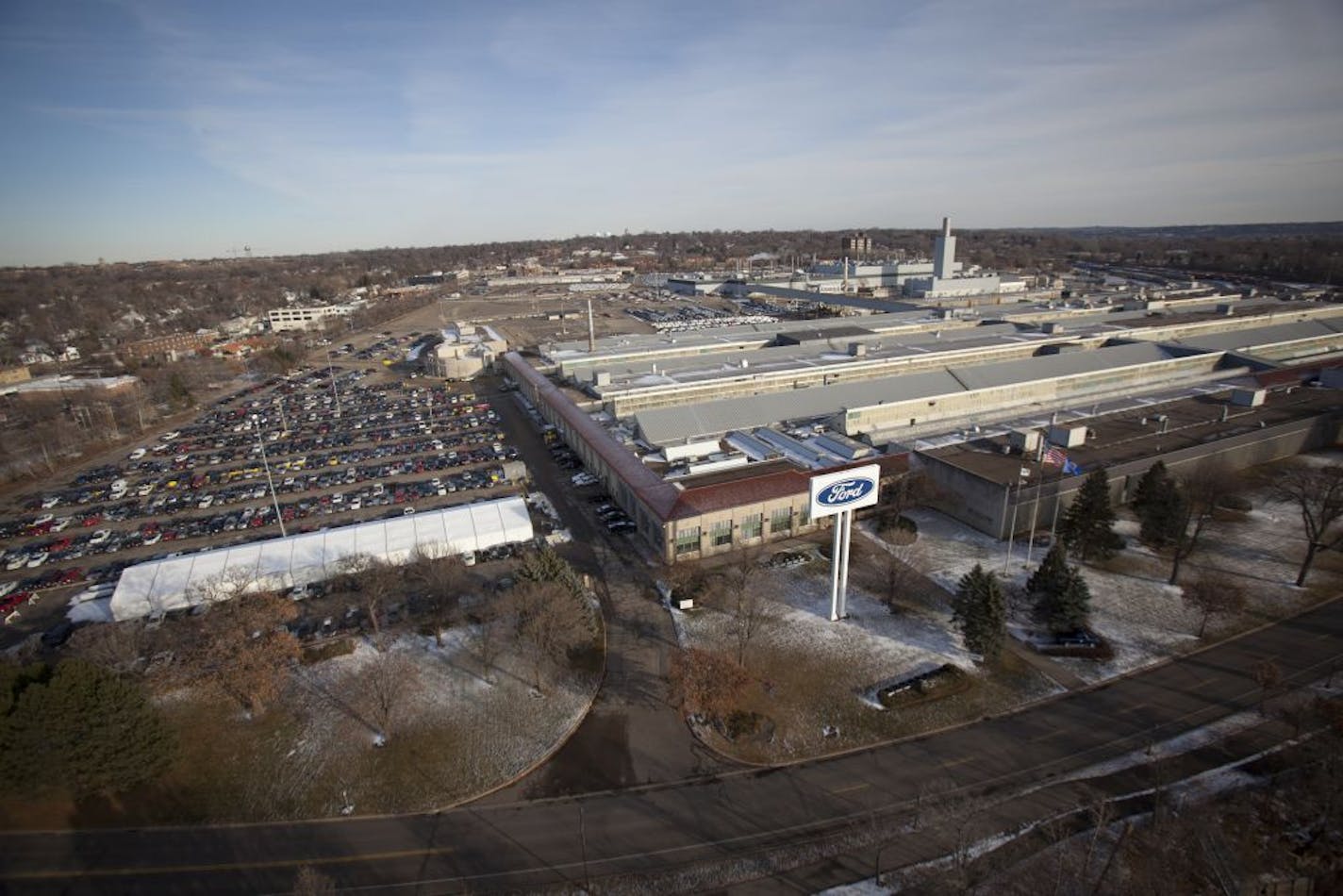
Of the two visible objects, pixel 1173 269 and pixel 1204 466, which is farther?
pixel 1173 269

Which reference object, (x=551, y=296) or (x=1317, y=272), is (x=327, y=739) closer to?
(x=551, y=296)

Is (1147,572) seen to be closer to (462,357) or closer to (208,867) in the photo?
(208,867)

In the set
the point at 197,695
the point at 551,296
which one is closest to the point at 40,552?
the point at 197,695

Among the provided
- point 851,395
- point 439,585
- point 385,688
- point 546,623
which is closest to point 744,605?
point 546,623

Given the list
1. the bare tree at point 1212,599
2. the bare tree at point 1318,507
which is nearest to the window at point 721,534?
the bare tree at point 1212,599

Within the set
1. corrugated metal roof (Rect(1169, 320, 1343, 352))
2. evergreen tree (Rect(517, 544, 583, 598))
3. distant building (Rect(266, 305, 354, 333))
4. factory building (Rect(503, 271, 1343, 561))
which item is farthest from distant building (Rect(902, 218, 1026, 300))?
distant building (Rect(266, 305, 354, 333))

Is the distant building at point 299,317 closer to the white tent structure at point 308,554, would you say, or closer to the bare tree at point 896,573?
the white tent structure at point 308,554

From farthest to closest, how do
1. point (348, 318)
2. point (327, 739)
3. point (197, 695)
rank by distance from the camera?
point (348, 318) → point (197, 695) → point (327, 739)
